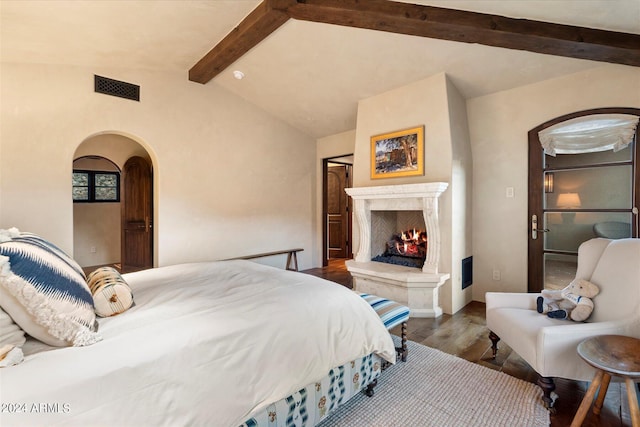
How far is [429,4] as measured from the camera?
7.97 feet

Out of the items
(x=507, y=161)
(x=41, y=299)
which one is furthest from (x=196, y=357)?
(x=507, y=161)

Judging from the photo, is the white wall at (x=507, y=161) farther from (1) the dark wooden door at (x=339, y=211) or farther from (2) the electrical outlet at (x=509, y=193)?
(1) the dark wooden door at (x=339, y=211)

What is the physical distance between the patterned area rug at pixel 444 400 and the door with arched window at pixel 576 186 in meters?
1.90

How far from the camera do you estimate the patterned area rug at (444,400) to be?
1639 mm

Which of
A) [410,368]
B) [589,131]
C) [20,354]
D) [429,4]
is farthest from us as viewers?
[589,131]

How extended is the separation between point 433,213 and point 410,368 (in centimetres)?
173

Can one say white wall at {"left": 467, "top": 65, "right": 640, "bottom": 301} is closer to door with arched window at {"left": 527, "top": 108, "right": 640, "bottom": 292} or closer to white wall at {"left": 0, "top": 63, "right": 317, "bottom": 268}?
door with arched window at {"left": 527, "top": 108, "right": 640, "bottom": 292}

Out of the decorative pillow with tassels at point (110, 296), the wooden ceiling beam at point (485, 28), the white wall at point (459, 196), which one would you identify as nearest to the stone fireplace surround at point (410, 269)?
the white wall at point (459, 196)

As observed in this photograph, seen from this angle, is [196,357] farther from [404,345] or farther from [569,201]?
[569,201]

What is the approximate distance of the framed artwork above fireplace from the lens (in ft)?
11.5

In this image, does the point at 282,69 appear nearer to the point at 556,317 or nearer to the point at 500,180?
the point at 500,180

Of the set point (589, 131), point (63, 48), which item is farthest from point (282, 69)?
point (589, 131)

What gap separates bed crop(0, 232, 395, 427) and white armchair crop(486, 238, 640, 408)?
851 mm

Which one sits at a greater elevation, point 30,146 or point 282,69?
point 282,69
